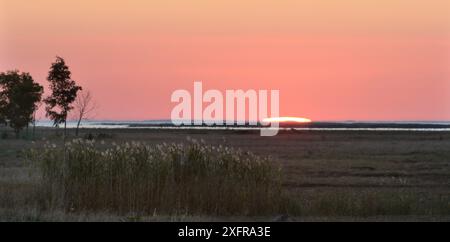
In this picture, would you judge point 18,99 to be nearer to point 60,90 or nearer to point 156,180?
point 60,90

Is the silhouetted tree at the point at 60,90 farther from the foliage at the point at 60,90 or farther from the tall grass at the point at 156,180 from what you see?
the tall grass at the point at 156,180

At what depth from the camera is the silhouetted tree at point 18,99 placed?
73750 mm

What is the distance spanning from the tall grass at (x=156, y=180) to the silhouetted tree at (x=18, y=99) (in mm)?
57537

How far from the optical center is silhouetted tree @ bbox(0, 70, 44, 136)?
2904 inches

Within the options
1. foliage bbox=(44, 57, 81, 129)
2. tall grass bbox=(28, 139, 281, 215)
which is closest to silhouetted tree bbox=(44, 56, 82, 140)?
foliage bbox=(44, 57, 81, 129)

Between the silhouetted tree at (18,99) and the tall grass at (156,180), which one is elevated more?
the silhouetted tree at (18,99)

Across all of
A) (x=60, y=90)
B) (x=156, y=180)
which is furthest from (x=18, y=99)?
(x=156, y=180)

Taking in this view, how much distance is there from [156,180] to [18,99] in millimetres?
59820

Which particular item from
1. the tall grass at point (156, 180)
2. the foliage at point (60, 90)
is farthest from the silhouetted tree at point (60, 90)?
the tall grass at point (156, 180)

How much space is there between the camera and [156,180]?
58.4 ft

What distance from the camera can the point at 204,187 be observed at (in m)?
17.8
